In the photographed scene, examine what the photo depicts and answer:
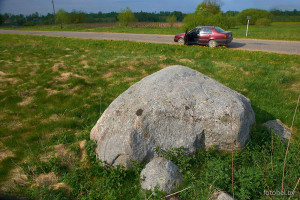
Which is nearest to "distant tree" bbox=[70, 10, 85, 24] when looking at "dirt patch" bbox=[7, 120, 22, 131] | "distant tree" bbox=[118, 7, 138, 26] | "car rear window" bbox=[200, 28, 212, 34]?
"distant tree" bbox=[118, 7, 138, 26]

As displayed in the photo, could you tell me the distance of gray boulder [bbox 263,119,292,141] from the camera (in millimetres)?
4751

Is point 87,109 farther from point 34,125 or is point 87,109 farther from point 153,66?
point 153,66

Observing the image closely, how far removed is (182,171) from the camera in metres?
3.76

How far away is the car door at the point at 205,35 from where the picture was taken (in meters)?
14.6

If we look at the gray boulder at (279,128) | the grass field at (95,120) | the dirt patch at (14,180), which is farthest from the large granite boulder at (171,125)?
the dirt patch at (14,180)

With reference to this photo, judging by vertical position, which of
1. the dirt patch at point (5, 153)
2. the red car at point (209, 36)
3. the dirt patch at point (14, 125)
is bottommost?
the dirt patch at point (5, 153)

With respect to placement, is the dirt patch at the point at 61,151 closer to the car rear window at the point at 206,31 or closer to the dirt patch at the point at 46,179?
the dirt patch at the point at 46,179

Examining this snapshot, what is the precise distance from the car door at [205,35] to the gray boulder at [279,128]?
10452 millimetres

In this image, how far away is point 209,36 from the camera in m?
14.6

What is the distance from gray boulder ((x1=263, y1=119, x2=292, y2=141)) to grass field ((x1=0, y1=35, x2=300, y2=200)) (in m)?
0.22

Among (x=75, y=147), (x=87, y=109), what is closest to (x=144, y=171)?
(x=75, y=147)

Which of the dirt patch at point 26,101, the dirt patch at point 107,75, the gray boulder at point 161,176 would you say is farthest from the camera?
the dirt patch at point 107,75

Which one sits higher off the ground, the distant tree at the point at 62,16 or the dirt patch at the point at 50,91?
the distant tree at the point at 62,16

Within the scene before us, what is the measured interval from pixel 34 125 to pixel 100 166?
9.66 ft
